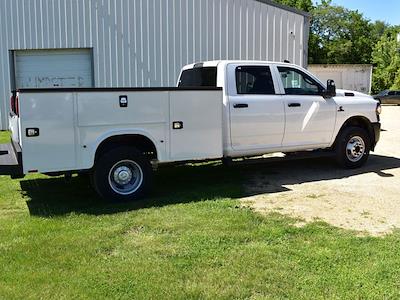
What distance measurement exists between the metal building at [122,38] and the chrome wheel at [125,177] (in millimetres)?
9782

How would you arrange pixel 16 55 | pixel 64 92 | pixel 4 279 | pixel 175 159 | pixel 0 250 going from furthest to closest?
pixel 16 55 < pixel 175 159 < pixel 64 92 < pixel 0 250 < pixel 4 279

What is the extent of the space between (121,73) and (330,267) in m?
13.0

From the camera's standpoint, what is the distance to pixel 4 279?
4426 mm

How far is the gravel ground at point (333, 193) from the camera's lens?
6.28 meters

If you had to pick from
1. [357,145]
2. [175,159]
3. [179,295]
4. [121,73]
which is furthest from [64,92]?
[121,73]

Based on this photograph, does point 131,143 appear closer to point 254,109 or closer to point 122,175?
point 122,175

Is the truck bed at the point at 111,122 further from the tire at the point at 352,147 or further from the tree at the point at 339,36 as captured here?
the tree at the point at 339,36

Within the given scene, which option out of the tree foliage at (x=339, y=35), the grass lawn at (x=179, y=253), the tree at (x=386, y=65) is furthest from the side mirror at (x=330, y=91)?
the tree foliage at (x=339, y=35)

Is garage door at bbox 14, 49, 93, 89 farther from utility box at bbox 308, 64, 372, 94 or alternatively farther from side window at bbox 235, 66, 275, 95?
utility box at bbox 308, 64, 372, 94

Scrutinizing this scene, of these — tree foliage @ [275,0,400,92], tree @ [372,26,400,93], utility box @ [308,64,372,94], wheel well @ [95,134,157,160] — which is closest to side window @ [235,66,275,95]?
wheel well @ [95,134,157,160]

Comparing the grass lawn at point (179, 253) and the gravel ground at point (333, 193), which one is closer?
the grass lawn at point (179, 253)

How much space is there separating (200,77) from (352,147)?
3075 mm

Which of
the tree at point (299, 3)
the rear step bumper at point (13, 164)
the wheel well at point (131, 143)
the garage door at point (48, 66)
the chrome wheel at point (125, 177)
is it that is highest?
the tree at point (299, 3)

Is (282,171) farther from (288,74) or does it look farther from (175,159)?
(175,159)
